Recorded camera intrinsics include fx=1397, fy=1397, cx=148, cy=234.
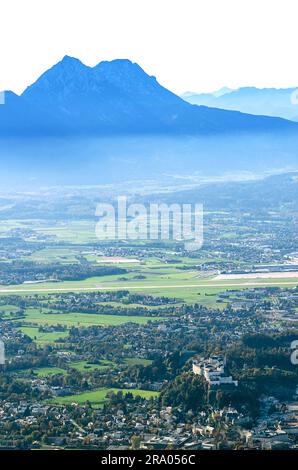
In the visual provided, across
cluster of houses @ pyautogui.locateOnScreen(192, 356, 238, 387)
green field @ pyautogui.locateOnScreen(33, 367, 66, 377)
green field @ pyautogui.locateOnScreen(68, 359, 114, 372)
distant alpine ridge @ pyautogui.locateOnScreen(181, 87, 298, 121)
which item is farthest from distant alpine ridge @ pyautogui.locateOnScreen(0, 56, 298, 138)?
cluster of houses @ pyautogui.locateOnScreen(192, 356, 238, 387)

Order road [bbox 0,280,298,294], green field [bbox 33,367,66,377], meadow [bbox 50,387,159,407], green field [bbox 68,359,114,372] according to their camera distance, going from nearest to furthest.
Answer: meadow [bbox 50,387,159,407] < green field [bbox 33,367,66,377] < green field [bbox 68,359,114,372] < road [bbox 0,280,298,294]

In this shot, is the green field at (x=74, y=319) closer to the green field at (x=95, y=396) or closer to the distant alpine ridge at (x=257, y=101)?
the green field at (x=95, y=396)

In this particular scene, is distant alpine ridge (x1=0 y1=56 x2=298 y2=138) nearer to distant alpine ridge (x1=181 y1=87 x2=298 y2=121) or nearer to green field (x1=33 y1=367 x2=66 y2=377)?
distant alpine ridge (x1=181 y1=87 x2=298 y2=121)

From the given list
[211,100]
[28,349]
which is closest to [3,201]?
[28,349]

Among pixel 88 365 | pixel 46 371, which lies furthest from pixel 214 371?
pixel 46 371

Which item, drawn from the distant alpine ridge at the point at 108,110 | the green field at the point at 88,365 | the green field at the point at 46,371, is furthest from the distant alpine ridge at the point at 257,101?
the green field at the point at 46,371


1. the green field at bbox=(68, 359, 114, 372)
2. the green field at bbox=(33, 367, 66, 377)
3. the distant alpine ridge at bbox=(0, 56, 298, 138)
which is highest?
the distant alpine ridge at bbox=(0, 56, 298, 138)
